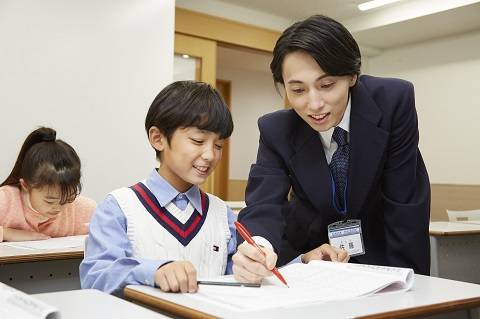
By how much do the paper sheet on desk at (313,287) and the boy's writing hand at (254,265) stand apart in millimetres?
22

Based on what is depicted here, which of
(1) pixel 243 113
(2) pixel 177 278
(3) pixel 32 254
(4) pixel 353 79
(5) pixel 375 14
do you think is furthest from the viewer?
(1) pixel 243 113

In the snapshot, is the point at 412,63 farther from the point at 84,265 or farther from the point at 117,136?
the point at 84,265

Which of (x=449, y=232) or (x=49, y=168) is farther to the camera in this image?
(x=449, y=232)

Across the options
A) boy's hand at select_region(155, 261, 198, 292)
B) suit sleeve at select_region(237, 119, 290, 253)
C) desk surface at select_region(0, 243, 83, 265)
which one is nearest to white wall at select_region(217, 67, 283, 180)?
desk surface at select_region(0, 243, 83, 265)

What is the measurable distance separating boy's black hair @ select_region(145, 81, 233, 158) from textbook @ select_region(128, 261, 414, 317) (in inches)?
16.8

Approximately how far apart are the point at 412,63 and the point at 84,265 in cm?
565

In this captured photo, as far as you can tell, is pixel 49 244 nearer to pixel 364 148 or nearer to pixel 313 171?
pixel 313 171

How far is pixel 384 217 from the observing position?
140cm

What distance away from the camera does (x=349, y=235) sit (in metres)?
1.38

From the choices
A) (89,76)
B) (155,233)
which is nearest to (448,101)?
(89,76)

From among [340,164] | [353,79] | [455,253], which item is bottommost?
[455,253]

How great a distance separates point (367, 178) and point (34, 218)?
1.59 m

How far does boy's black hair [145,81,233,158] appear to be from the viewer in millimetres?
1311

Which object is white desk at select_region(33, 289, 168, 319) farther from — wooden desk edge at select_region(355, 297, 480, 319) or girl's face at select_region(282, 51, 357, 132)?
girl's face at select_region(282, 51, 357, 132)
